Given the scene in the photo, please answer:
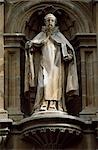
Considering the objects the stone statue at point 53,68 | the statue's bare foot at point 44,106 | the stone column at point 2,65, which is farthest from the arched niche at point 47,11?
the statue's bare foot at point 44,106

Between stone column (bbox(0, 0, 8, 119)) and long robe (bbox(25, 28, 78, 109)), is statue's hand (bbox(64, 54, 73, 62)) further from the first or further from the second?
stone column (bbox(0, 0, 8, 119))

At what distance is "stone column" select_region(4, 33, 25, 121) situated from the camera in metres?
16.1

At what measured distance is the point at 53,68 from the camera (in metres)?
16.1

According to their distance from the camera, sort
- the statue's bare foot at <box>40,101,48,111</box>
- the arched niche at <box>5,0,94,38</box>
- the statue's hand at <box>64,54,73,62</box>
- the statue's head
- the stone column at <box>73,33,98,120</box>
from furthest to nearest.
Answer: the arched niche at <box>5,0,94,38</box> → the statue's head → the statue's hand at <box>64,54,73,62</box> → the stone column at <box>73,33,98,120</box> → the statue's bare foot at <box>40,101,48,111</box>

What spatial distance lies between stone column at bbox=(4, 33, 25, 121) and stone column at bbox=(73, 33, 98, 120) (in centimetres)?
112

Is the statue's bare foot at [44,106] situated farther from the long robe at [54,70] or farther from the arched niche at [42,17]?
the arched niche at [42,17]

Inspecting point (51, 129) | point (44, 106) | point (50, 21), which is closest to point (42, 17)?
point (50, 21)

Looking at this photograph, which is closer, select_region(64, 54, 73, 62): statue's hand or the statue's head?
select_region(64, 54, 73, 62): statue's hand

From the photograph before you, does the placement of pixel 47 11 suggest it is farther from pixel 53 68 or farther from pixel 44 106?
pixel 44 106

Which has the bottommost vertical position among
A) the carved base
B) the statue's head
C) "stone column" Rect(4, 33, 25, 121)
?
the carved base

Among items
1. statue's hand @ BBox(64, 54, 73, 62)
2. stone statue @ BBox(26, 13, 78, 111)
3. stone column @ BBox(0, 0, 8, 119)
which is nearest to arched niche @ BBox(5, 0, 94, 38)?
stone column @ BBox(0, 0, 8, 119)

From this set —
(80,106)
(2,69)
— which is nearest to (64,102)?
(80,106)

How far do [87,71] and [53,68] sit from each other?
28.7 inches

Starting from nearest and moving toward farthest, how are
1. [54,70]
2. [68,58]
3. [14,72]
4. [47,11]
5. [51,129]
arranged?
1. [51,129]
2. [54,70]
3. [68,58]
4. [14,72]
5. [47,11]
